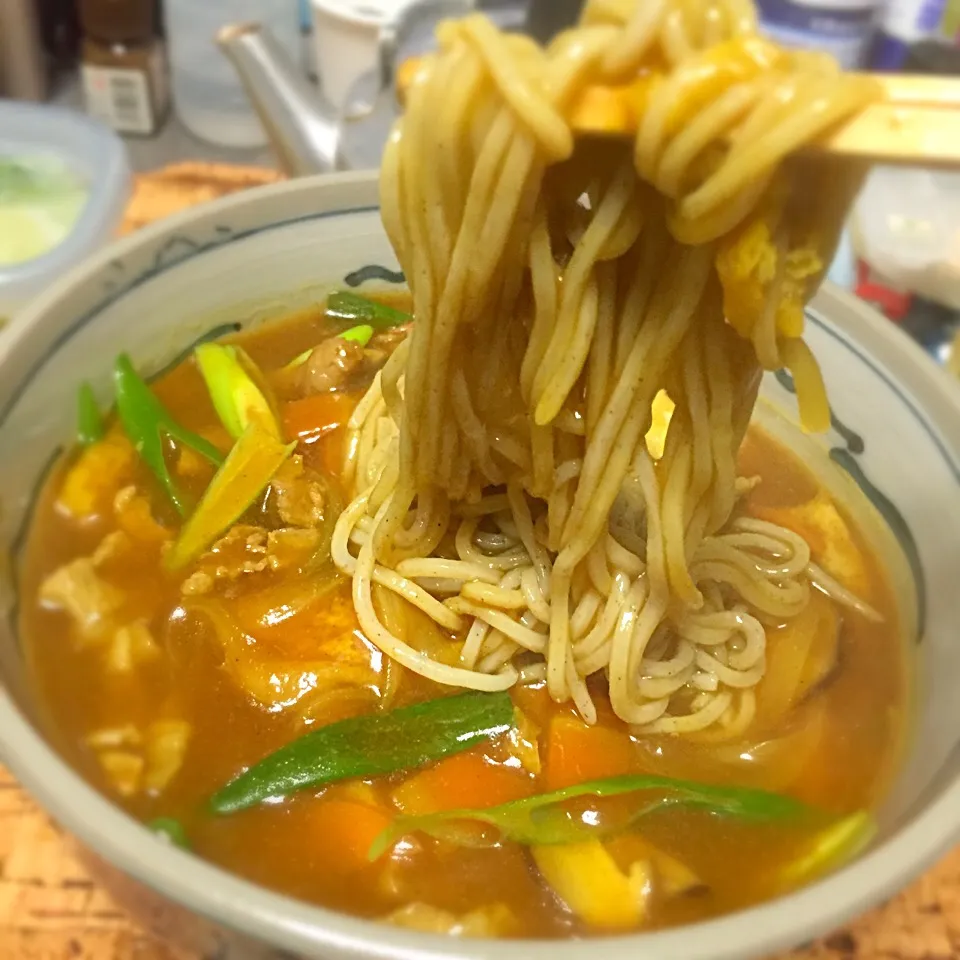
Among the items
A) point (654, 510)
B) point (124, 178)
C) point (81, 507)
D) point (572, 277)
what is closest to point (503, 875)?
point (654, 510)

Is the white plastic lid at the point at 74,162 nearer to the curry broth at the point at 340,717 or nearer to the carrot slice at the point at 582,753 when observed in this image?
the curry broth at the point at 340,717

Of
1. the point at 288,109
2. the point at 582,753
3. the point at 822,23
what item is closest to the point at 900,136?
the point at 582,753

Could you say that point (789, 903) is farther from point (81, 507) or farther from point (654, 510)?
point (81, 507)

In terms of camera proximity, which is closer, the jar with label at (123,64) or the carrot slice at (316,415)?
the carrot slice at (316,415)

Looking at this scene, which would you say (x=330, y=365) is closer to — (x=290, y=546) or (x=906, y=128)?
(x=290, y=546)

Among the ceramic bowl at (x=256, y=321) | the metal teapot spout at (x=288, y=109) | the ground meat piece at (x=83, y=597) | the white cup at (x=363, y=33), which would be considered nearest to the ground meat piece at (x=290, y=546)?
the ground meat piece at (x=83, y=597)
